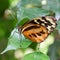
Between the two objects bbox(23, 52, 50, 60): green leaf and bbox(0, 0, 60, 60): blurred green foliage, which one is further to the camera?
bbox(0, 0, 60, 60): blurred green foliage

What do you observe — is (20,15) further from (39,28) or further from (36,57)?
(36,57)

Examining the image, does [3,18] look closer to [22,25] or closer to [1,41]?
[1,41]

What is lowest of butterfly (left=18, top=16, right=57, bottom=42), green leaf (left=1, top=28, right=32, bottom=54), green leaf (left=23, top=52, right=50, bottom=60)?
green leaf (left=23, top=52, right=50, bottom=60)

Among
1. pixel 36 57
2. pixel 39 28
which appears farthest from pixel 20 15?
pixel 36 57

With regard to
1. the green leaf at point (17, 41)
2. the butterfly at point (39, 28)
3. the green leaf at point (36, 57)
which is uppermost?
the butterfly at point (39, 28)

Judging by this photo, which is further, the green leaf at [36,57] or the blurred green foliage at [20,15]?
the blurred green foliage at [20,15]

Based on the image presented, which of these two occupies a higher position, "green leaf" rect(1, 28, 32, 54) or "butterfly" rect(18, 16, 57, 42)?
"butterfly" rect(18, 16, 57, 42)

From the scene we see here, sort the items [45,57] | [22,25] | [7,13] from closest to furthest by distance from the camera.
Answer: [45,57] → [22,25] → [7,13]

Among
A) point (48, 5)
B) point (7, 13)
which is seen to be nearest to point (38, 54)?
point (48, 5)
